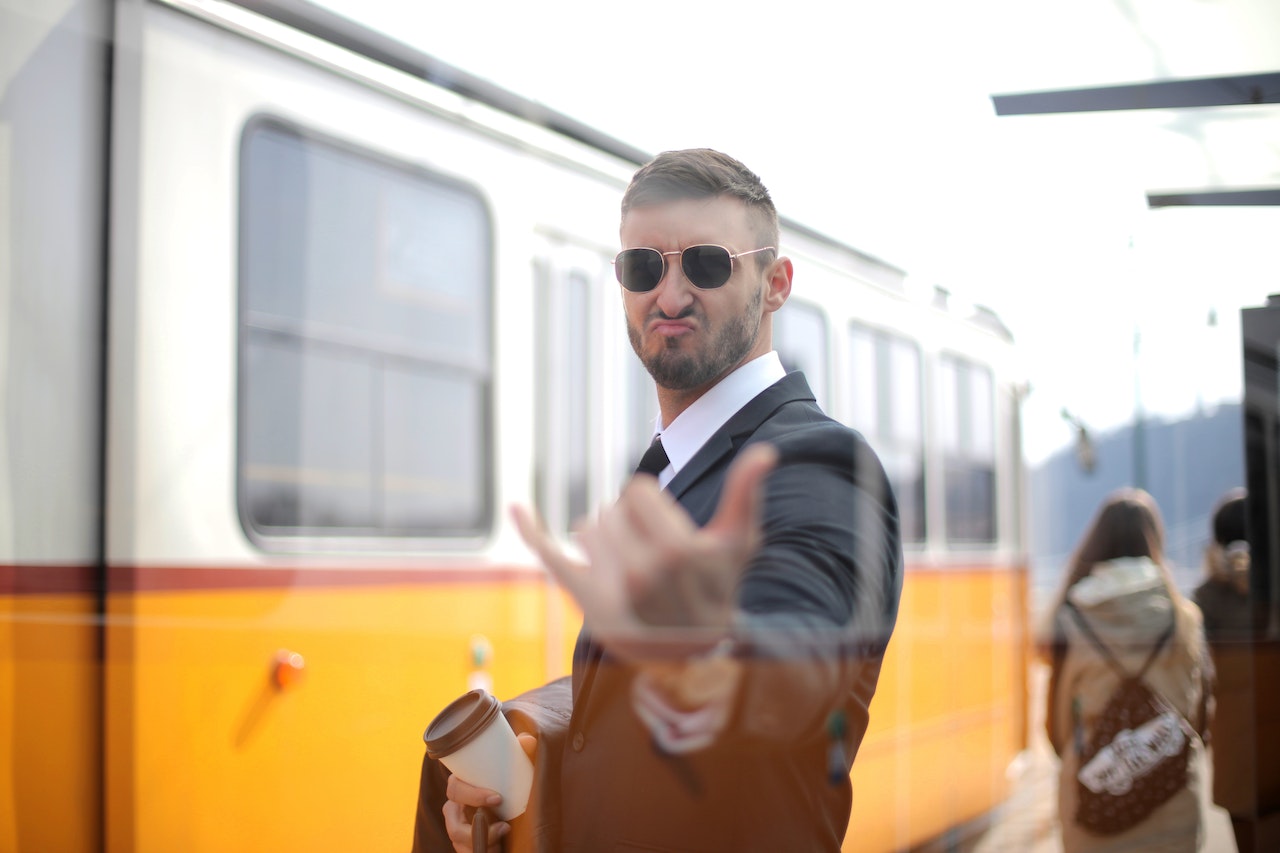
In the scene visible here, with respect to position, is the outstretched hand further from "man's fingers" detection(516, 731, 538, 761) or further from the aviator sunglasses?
"man's fingers" detection(516, 731, 538, 761)

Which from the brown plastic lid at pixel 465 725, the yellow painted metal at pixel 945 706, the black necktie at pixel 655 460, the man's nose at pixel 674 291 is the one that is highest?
the man's nose at pixel 674 291

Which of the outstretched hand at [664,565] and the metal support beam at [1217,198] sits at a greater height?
the metal support beam at [1217,198]

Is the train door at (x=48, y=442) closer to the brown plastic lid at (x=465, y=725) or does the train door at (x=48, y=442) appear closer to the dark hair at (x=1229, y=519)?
the brown plastic lid at (x=465, y=725)

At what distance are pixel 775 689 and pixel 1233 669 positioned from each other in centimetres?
141

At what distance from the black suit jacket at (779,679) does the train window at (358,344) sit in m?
1.52

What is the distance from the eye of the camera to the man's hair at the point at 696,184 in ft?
5.09

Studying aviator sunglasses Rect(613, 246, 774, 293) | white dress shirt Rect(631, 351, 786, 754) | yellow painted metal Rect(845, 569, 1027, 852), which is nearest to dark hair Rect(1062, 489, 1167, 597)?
yellow painted metal Rect(845, 569, 1027, 852)

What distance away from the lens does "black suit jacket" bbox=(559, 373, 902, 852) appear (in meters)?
1.09

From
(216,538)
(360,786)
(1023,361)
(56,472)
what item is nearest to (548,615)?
(360,786)

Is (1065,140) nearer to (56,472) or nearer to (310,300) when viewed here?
(310,300)

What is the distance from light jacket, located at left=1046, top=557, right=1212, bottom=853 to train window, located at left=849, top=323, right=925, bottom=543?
1395 millimetres

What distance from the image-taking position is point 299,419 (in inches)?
112

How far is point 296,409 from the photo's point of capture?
2.84 metres

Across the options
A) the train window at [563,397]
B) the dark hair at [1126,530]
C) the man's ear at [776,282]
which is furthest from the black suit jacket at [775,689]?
the train window at [563,397]
